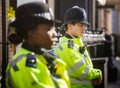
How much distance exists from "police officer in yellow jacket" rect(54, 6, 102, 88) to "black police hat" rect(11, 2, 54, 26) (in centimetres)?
144

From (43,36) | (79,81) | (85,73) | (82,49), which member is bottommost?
(79,81)

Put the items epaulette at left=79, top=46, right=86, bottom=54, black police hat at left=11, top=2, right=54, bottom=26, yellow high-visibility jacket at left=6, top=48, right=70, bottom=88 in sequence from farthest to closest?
epaulette at left=79, top=46, right=86, bottom=54 < black police hat at left=11, top=2, right=54, bottom=26 < yellow high-visibility jacket at left=6, top=48, right=70, bottom=88

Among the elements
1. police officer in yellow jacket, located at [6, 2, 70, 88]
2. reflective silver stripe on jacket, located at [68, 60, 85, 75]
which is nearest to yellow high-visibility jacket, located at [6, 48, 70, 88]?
police officer in yellow jacket, located at [6, 2, 70, 88]

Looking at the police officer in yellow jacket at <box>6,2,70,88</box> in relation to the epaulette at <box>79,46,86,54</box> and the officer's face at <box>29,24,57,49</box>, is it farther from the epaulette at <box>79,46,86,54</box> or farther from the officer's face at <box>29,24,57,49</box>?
the epaulette at <box>79,46,86,54</box>

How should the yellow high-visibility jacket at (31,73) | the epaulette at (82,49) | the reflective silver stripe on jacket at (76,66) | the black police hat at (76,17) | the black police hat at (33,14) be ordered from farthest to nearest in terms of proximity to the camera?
1. the black police hat at (76,17)
2. the epaulette at (82,49)
3. the reflective silver stripe on jacket at (76,66)
4. the black police hat at (33,14)
5. the yellow high-visibility jacket at (31,73)

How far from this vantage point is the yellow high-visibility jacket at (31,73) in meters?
2.70

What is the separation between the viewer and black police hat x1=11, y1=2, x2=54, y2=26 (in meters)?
2.82

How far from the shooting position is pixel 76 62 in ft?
14.0

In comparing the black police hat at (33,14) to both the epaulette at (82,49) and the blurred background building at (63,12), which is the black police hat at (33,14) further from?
the epaulette at (82,49)

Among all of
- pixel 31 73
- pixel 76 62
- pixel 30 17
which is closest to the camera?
pixel 31 73

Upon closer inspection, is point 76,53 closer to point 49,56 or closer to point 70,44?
point 70,44

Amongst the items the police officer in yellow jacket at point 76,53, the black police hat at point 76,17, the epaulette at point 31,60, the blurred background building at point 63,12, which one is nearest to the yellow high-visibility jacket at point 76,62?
the police officer in yellow jacket at point 76,53

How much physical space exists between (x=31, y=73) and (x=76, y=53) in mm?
1634

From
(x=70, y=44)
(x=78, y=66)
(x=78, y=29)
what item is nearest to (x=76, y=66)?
(x=78, y=66)
